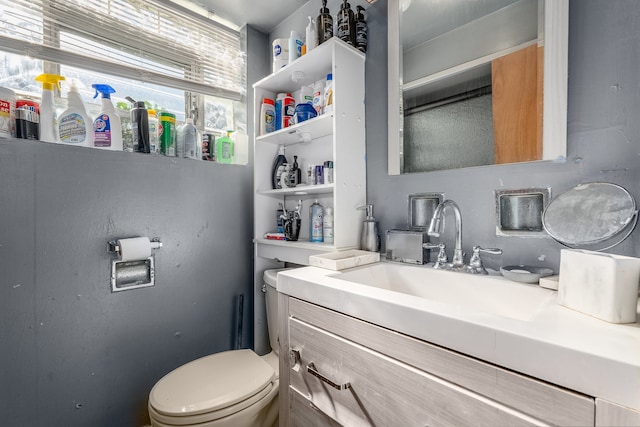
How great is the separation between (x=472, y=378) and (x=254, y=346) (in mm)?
1346

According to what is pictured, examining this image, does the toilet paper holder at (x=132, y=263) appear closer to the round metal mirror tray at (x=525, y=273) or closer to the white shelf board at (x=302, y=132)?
the white shelf board at (x=302, y=132)

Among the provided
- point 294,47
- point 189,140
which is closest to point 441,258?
point 294,47

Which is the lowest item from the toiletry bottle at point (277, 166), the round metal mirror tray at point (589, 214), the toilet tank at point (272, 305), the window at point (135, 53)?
the toilet tank at point (272, 305)

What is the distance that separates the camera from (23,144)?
1046mm

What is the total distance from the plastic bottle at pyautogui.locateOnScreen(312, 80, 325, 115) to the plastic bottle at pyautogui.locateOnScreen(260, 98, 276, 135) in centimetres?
26

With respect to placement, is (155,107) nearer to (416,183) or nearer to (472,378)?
(416,183)

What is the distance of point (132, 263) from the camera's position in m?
1.27

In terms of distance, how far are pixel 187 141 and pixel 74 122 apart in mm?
424

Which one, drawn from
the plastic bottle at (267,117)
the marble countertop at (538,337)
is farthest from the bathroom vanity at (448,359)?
the plastic bottle at (267,117)

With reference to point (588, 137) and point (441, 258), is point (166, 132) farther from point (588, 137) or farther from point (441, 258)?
point (588, 137)

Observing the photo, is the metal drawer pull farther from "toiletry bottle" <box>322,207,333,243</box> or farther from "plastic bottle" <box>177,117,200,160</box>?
"plastic bottle" <box>177,117,200,160</box>

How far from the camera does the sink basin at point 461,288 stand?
74cm

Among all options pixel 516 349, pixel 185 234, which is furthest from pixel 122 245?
pixel 516 349

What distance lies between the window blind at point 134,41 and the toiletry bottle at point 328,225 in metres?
0.93
